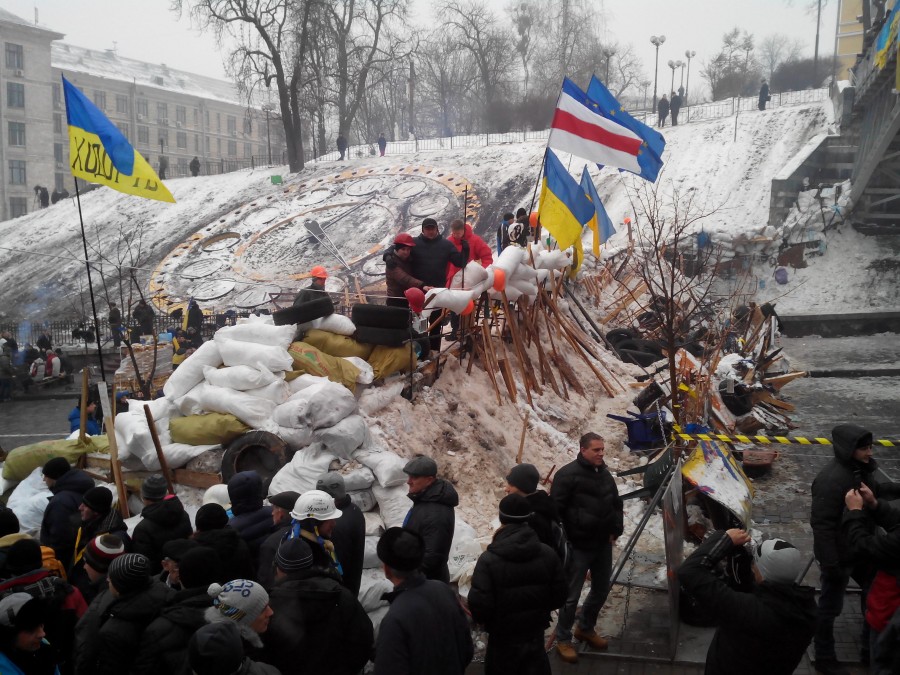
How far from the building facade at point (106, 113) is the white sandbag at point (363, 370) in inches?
1544

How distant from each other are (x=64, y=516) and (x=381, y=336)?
3.40 meters

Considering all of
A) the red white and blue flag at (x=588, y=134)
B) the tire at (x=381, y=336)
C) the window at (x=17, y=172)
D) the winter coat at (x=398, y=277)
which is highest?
the window at (x=17, y=172)

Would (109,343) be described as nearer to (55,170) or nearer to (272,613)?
(272,613)

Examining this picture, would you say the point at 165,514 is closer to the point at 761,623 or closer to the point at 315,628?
the point at 315,628

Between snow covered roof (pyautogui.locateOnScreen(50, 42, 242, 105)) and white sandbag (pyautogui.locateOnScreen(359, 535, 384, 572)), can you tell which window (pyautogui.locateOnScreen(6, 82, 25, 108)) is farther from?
white sandbag (pyautogui.locateOnScreen(359, 535, 384, 572))

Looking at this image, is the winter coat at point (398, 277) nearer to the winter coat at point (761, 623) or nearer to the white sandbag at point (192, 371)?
the white sandbag at point (192, 371)

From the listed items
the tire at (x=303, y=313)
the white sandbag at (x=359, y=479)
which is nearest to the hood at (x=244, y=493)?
the white sandbag at (x=359, y=479)

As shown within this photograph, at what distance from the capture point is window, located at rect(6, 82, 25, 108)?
54.6m

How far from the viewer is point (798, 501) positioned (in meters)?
8.52

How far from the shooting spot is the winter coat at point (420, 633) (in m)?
3.48

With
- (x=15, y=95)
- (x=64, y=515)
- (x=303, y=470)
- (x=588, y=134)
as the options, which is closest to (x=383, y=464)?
(x=303, y=470)

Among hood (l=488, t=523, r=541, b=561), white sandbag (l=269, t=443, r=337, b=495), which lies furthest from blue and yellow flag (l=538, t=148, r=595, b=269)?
hood (l=488, t=523, r=541, b=561)

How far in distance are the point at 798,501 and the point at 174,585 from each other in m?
6.62

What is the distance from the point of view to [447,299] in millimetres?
8062
